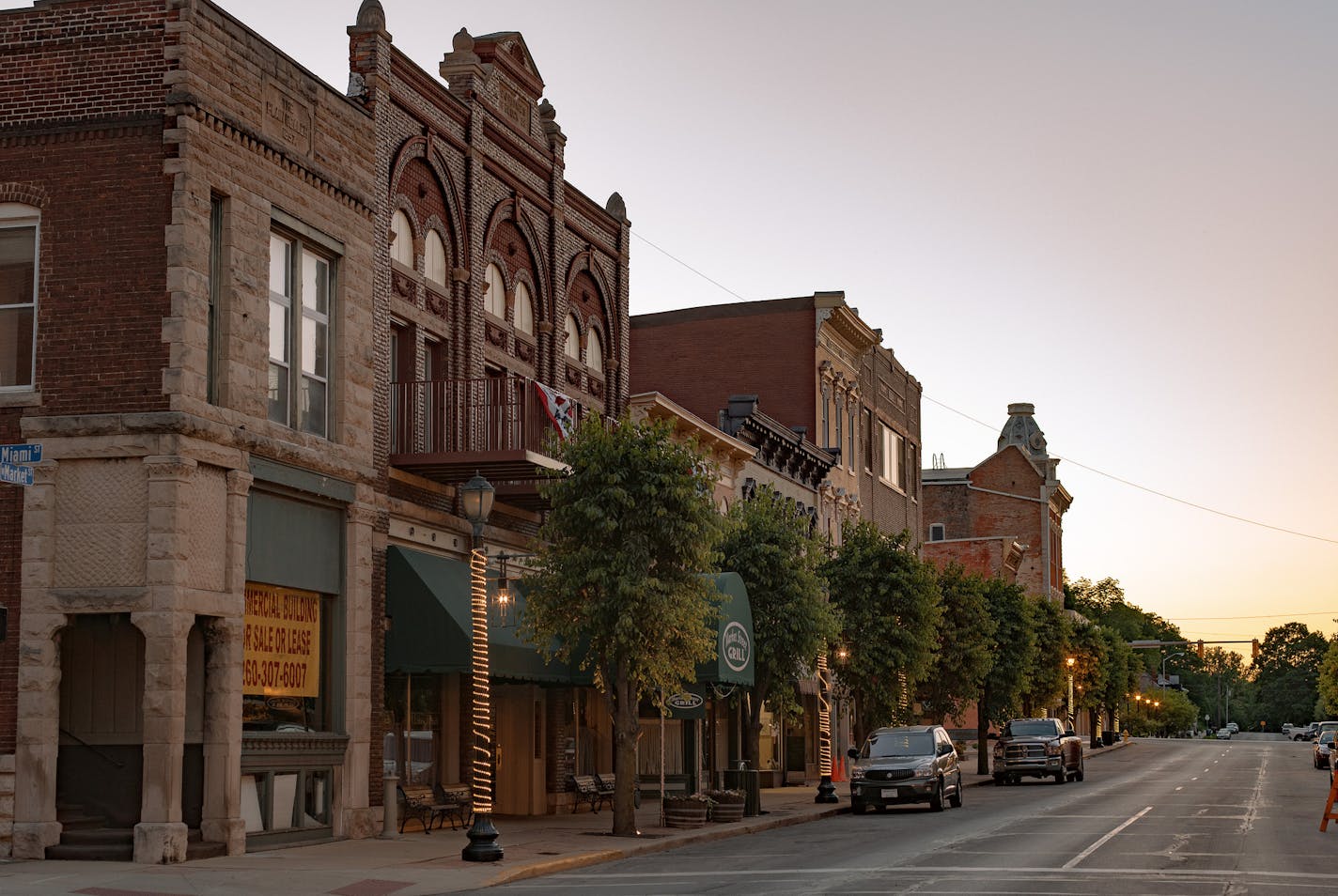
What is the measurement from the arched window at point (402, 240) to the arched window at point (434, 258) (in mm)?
529

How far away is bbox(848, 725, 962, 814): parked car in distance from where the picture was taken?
33031 millimetres

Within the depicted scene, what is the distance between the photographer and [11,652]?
64.2ft

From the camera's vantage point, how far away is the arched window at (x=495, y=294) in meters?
30.1

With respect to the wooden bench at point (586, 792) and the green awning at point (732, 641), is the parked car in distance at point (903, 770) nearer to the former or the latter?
the green awning at point (732, 641)

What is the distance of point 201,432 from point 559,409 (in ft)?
30.9

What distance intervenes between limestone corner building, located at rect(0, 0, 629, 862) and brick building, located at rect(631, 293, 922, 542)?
2570 centimetres

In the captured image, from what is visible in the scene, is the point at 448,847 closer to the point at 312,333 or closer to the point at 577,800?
the point at 312,333

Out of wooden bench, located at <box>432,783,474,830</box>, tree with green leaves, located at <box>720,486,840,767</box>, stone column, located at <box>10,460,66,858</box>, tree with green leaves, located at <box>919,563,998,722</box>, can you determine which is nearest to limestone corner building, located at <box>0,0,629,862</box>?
stone column, located at <box>10,460,66,858</box>

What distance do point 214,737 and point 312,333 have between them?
624 centimetres

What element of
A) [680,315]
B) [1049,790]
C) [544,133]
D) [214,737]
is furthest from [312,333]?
[680,315]

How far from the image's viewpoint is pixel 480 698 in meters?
21.7

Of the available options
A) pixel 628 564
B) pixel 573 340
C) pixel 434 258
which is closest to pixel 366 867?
pixel 628 564

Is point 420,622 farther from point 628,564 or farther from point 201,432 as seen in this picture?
point 201,432

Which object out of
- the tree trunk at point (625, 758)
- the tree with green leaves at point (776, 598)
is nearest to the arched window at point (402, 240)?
the tree trunk at point (625, 758)
